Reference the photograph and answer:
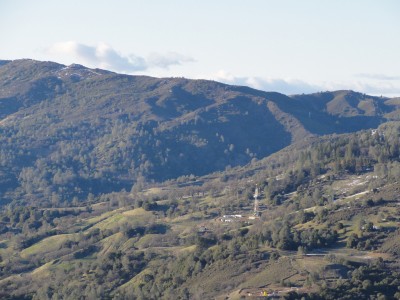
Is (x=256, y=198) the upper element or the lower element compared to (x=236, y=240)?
upper

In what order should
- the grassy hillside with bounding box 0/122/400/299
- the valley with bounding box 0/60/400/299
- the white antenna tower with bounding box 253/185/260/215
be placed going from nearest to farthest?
the valley with bounding box 0/60/400/299 < the grassy hillside with bounding box 0/122/400/299 < the white antenna tower with bounding box 253/185/260/215

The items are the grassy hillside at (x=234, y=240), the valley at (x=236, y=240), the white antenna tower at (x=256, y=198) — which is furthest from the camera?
the white antenna tower at (x=256, y=198)

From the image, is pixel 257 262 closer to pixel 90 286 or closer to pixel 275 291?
pixel 275 291

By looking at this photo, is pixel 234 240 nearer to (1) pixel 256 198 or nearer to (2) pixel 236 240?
(2) pixel 236 240

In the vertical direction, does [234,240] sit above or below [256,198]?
below

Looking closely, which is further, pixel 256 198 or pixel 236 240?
pixel 256 198

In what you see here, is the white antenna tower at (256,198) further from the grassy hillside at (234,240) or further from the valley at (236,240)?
the grassy hillside at (234,240)

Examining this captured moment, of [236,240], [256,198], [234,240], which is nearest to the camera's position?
[236,240]

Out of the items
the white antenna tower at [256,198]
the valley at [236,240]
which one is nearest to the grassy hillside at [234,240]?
the valley at [236,240]

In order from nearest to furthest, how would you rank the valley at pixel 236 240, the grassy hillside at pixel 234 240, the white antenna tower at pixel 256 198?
the valley at pixel 236 240 → the grassy hillside at pixel 234 240 → the white antenna tower at pixel 256 198

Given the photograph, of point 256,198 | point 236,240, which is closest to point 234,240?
point 236,240

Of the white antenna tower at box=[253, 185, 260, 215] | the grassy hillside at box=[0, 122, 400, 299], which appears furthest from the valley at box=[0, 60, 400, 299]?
the white antenna tower at box=[253, 185, 260, 215]

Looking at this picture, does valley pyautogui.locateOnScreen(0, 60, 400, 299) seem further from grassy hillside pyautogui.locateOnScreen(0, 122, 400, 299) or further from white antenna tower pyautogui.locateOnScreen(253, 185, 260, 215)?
white antenna tower pyautogui.locateOnScreen(253, 185, 260, 215)

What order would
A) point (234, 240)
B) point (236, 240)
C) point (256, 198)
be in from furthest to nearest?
point (256, 198) < point (234, 240) < point (236, 240)
